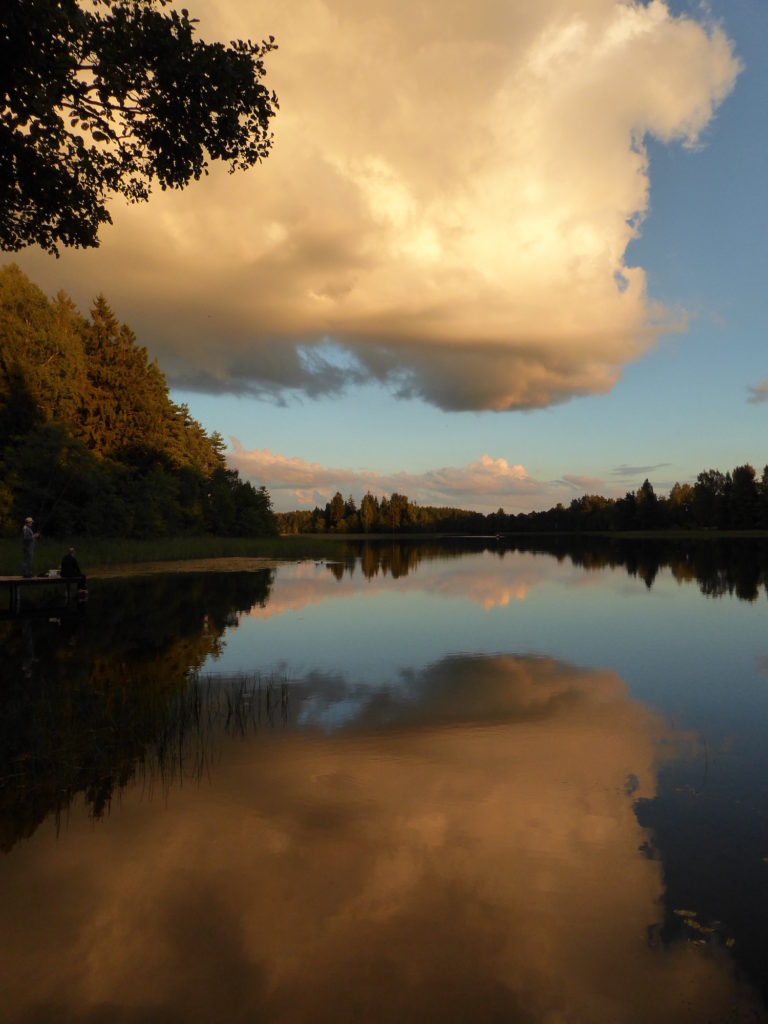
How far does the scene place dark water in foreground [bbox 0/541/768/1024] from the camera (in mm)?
5414

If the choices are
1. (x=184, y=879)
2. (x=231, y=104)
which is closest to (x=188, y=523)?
(x=231, y=104)

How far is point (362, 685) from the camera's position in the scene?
→ 1603 cm

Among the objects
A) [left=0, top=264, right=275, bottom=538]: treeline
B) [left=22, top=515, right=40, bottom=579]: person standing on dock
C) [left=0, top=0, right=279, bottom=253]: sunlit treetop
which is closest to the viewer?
[left=0, top=0, right=279, bottom=253]: sunlit treetop

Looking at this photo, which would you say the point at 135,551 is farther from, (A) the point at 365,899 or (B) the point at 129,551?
(A) the point at 365,899

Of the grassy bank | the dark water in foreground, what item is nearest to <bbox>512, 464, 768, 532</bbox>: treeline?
the grassy bank

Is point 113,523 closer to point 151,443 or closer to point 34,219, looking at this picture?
point 151,443

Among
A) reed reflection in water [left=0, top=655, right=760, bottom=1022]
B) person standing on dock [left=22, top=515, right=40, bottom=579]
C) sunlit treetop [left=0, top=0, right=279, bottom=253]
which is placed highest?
sunlit treetop [left=0, top=0, right=279, bottom=253]

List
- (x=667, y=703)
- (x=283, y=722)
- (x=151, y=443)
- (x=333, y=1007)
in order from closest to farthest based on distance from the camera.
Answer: (x=333, y=1007) → (x=283, y=722) → (x=667, y=703) → (x=151, y=443)

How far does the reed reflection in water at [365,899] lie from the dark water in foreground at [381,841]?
1.1 inches

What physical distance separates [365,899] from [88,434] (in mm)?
76071

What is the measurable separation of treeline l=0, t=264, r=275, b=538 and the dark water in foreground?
3988 centimetres

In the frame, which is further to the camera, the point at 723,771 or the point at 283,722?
the point at 283,722

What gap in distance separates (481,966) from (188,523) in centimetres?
8705

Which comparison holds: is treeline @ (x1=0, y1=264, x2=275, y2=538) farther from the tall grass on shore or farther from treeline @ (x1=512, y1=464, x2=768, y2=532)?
treeline @ (x1=512, y1=464, x2=768, y2=532)
